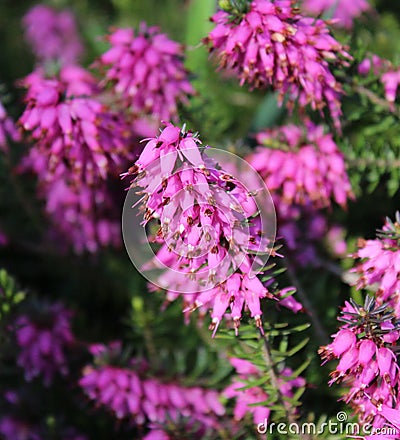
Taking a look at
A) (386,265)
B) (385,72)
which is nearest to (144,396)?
(386,265)

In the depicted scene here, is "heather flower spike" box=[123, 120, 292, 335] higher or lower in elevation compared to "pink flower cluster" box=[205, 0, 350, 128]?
lower

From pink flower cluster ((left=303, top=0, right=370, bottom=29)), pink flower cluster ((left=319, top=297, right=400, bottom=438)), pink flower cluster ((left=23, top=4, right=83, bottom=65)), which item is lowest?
pink flower cluster ((left=319, top=297, right=400, bottom=438))

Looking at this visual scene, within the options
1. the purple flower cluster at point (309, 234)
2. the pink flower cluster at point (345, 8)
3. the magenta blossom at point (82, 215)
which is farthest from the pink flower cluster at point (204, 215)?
the pink flower cluster at point (345, 8)

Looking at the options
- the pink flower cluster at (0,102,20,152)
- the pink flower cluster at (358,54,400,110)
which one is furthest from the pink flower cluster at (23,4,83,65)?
the pink flower cluster at (358,54,400,110)

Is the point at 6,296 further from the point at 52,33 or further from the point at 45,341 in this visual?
the point at 52,33

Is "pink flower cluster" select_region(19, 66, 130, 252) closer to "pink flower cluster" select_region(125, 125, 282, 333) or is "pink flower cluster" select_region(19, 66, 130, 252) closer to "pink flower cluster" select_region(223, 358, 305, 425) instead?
"pink flower cluster" select_region(125, 125, 282, 333)

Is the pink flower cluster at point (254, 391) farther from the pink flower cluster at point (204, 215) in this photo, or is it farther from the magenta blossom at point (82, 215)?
the magenta blossom at point (82, 215)

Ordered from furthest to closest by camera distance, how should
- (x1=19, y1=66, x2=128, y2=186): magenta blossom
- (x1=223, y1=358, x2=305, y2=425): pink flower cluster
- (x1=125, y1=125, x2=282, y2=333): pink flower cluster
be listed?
A: (x1=19, y1=66, x2=128, y2=186): magenta blossom → (x1=223, y1=358, x2=305, y2=425): pink flower cluster → (x1=125, y1=125, x2=282, y2=333): pink flower cluster

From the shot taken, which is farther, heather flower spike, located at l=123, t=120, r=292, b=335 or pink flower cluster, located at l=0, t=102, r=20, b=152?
pink flower cluster, located at l=0, t=102, r=20, b=152
